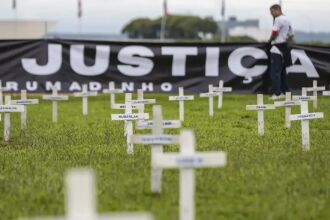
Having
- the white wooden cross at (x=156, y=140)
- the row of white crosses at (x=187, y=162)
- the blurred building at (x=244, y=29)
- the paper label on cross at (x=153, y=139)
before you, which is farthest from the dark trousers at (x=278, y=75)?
the blurred building at (x=244, y=29)

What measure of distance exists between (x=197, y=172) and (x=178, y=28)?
88914 millimetres

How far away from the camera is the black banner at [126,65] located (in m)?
18.8

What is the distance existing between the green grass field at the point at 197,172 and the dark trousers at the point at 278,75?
2.90 metres

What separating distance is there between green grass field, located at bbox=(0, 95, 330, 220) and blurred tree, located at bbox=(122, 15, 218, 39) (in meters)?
81.8

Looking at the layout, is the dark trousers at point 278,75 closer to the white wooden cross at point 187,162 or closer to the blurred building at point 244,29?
the white wooden cross at point 187,162

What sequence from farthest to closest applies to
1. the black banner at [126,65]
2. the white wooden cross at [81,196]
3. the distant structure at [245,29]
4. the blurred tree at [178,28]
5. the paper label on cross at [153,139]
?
the blurred tree at [178,28], the distant structure at [245,29], the black banner at [126,65], the paper label on cross at [153,139], the white wooden cross at [81,196]

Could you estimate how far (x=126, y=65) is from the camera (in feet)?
62.3

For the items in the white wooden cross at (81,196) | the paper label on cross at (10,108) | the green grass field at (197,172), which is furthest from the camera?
the paper label on cross at (10,108)

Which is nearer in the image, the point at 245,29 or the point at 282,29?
the point at 282,29

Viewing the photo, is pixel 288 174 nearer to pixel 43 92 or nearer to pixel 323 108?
pixel 323 108

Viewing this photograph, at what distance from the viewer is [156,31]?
317 feet

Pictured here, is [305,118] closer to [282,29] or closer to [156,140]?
[156,140]

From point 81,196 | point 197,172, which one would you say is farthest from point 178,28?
point 81,196

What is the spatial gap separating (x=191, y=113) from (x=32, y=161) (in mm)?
7163
